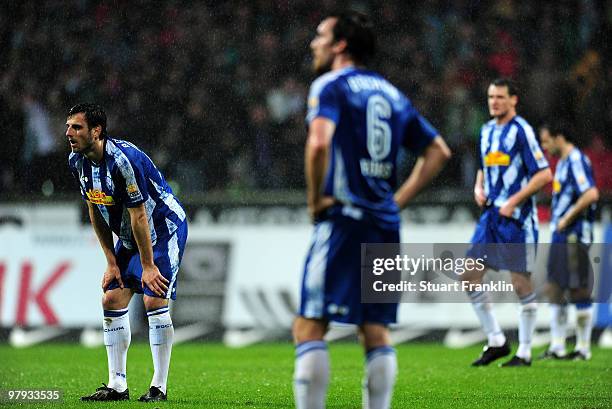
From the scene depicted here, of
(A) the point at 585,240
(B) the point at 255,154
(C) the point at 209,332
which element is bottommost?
(C) the point at 209,332

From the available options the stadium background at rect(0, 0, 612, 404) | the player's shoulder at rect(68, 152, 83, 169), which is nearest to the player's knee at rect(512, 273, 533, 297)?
the stadium background at rect(0, 0, 612, 404)

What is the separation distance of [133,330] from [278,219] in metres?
2.24

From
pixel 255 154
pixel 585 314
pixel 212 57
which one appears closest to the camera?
pixel 585 314

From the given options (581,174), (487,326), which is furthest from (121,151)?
(581,174)

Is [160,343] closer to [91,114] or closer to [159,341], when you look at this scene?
[159,341]

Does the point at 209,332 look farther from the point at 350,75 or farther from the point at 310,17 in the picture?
the point at 350,75

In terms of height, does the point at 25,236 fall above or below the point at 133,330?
above

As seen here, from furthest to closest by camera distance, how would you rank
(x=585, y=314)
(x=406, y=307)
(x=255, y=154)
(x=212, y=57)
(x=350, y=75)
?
(x=212, y=57), (x=255, y=154), (x=406, y=307), (x=585, y=314), (x=350, y=75)

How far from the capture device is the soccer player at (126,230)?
7.09 meters

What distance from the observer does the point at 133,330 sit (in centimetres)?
1390

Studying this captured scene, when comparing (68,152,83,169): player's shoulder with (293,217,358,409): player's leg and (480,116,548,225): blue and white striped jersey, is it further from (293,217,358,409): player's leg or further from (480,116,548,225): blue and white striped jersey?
(480,116,548,225): blue and white striped jersey

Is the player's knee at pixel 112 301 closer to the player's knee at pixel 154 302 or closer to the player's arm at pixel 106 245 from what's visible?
the player's arm at pixel 106 245

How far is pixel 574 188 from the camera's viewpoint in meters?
11.7

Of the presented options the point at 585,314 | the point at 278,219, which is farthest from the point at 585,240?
the point at 278,219
